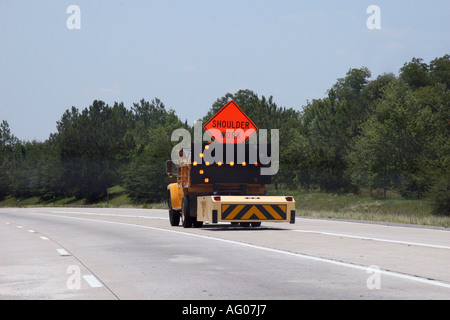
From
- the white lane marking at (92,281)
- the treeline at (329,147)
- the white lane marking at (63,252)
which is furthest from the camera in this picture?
the treeline at (329,147)

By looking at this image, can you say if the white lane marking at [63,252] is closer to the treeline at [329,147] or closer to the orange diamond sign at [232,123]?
the orange diamond sign at [232,123]

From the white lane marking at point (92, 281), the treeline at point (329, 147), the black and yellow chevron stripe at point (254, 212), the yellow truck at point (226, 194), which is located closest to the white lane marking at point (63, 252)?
the white lane marking at point (92, 281)

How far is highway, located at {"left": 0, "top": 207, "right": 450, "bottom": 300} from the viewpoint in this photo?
8688 mm

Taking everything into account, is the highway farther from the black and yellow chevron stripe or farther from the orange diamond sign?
the orange diamond sign

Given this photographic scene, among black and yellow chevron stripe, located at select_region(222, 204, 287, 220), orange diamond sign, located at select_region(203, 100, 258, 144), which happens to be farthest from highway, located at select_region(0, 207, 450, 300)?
orange diamond sign, located at select_region(203, 100, 258, 144)

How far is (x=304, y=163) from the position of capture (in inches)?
3068

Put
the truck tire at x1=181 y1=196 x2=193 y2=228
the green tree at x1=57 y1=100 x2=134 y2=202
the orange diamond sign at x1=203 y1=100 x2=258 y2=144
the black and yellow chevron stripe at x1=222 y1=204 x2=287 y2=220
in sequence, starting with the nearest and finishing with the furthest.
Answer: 1. the black and yellow chevron stripe at x1=222 y1=204 x2=287 y2=220
2. the truck tire at x1=181 y1=196 x2=193 y2=228
3. the orange diamond sign at x1=203 y1=100 x2=258 y2=144
4. the green tree at x1=57 y1=100 x2=134 y2=202

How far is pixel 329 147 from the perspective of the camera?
77.3 metres

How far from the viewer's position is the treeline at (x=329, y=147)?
215 ft

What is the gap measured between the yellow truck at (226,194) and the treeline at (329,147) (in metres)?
26.9

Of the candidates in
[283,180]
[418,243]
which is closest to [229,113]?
[418,243]

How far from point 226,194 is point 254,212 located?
5.30ft
